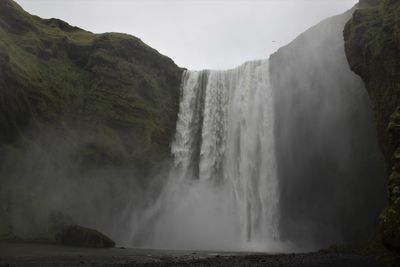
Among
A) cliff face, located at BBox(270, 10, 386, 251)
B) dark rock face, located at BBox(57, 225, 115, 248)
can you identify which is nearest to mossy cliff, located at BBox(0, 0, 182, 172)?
dark rock face, located at BBox(57, 225, 115, 248)

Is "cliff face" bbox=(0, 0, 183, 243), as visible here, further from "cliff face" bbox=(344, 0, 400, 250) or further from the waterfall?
"cliff face" bbox=(344, 0, 400, 250)

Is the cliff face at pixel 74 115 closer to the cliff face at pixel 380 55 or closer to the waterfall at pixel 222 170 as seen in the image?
the waterfall at pixel 222 170

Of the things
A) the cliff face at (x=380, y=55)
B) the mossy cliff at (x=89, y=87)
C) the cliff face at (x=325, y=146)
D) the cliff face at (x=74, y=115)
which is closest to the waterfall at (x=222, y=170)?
the cliff face at (x=325, y=146)

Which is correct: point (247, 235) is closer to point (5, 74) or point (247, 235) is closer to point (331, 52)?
point (331, 52)

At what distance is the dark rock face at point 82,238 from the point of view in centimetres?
3338

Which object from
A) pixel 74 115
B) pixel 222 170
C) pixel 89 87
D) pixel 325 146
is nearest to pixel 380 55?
pixel 325 146

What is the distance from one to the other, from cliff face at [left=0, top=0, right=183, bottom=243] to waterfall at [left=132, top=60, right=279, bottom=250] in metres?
3.09

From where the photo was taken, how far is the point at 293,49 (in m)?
48.3

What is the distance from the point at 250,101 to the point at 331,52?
11.3 m

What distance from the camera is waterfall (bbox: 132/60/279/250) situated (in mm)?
43094

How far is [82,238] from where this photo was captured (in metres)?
33.7

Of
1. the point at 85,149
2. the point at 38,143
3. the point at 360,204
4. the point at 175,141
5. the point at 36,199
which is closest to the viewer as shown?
the point at 360,204

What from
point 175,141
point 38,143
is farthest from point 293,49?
point 38,143

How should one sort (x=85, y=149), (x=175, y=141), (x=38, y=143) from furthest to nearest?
(x=175, y=141) → (x=85, y=149) → (x=38, y=143)
